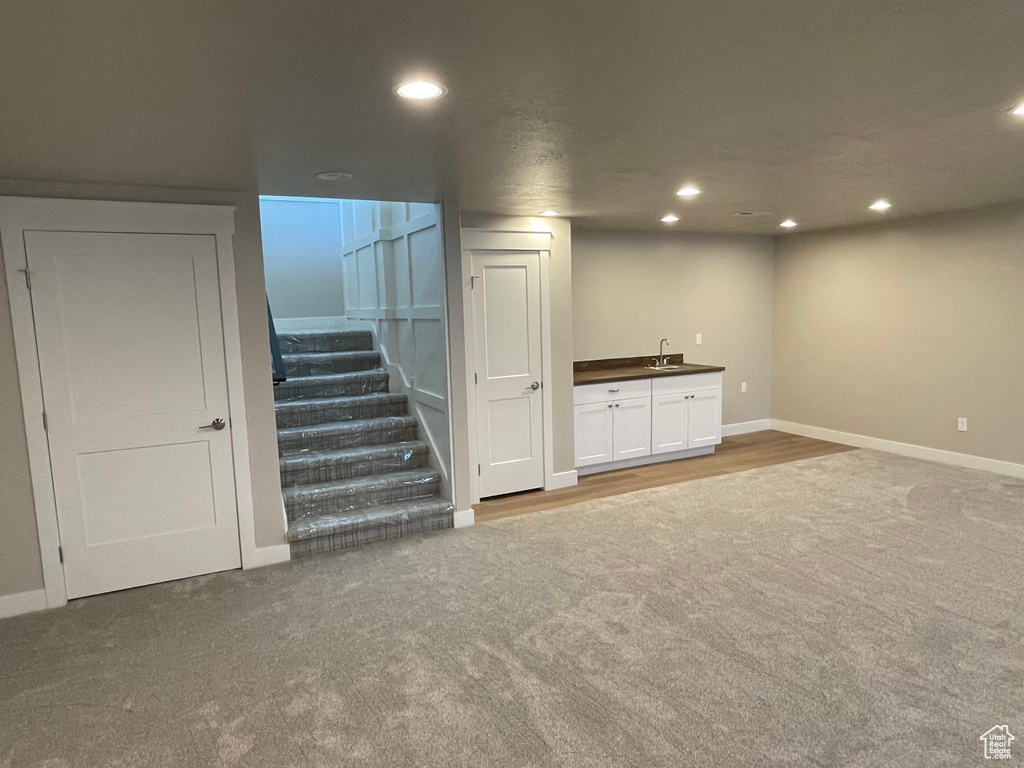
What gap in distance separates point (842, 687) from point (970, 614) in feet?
3.43

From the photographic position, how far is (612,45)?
1768mm

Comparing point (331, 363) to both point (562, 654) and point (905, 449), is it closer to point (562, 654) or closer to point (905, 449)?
point (562, 654)

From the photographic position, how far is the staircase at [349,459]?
429cm

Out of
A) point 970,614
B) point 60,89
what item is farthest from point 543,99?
point 970,614

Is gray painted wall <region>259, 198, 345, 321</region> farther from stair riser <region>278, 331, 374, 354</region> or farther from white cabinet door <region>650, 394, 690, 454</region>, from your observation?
white cabinet door <region>650, 394, 690, 454</region>

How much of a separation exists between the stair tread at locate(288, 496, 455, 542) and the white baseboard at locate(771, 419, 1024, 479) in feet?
14.6

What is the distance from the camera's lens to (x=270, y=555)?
3.99m

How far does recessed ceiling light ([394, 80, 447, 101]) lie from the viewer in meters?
2.01

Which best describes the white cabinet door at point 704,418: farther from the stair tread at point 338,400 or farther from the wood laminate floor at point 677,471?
the stair tread at point 338,400

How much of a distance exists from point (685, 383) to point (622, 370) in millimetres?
623

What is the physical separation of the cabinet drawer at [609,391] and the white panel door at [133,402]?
116 inches

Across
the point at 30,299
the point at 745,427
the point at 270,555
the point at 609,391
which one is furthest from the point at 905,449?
the point at 30,299

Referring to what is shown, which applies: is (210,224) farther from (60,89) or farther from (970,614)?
(970,614)

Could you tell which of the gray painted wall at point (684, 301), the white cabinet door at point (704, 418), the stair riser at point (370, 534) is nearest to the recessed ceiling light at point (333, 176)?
the stair riser at point (370, 534)
